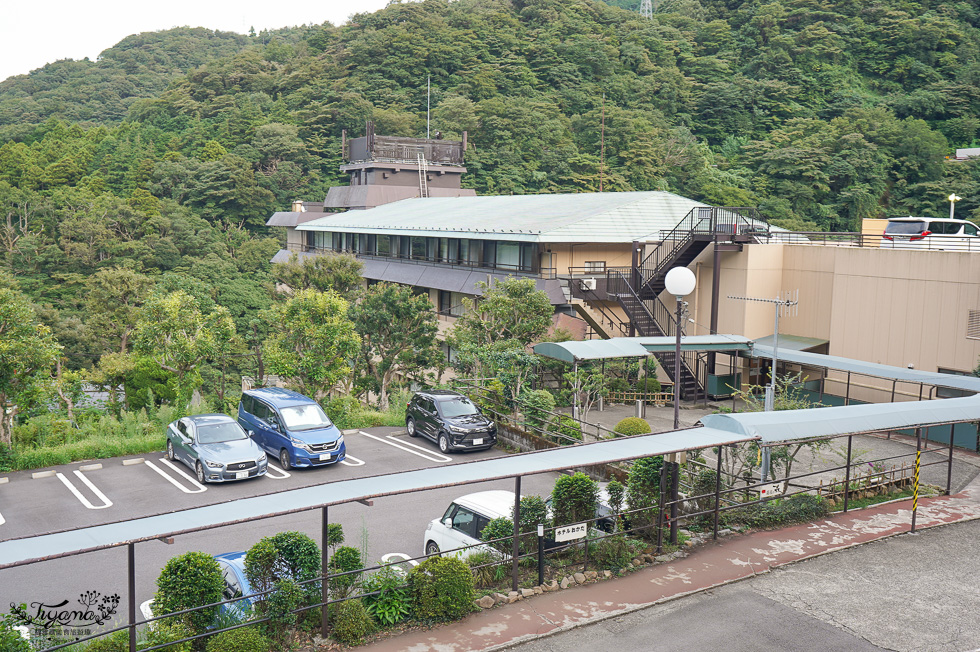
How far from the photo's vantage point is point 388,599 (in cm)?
1009

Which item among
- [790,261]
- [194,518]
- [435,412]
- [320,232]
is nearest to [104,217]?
[320,232]

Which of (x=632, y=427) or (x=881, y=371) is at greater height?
(x=881, y=371)

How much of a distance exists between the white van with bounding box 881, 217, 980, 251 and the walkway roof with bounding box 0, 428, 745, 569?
15767 millimetres

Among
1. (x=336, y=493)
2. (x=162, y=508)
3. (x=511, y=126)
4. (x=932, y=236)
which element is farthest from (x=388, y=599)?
(x=511, y=126)

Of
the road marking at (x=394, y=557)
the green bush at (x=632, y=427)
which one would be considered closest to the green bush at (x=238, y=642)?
the road marking at (x=394, y=557)

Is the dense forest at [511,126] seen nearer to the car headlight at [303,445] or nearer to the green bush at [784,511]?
the car headlight at [303,445]

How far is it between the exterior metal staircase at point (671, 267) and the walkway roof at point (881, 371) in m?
3.95

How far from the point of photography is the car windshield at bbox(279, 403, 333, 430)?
1872 centimetres

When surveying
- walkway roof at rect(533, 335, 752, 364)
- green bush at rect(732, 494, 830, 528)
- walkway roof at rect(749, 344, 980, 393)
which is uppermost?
walkway roof at rect(533, 335, 752, 364)

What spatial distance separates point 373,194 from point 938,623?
4599cm

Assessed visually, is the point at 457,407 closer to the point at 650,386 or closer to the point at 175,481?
the point at 175,481

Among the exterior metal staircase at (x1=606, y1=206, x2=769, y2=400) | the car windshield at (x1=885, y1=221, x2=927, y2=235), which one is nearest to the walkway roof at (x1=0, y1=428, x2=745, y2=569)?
the exterior metal staircase at (x1=606, y1=206, x2=769, y2=400)

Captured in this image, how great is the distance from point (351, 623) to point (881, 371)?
16.3 metres

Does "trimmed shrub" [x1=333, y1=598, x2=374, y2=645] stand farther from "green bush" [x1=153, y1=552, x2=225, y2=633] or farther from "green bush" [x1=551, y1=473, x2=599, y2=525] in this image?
"green bush" [x1=551, y1=473, x2=599, y2=525]
